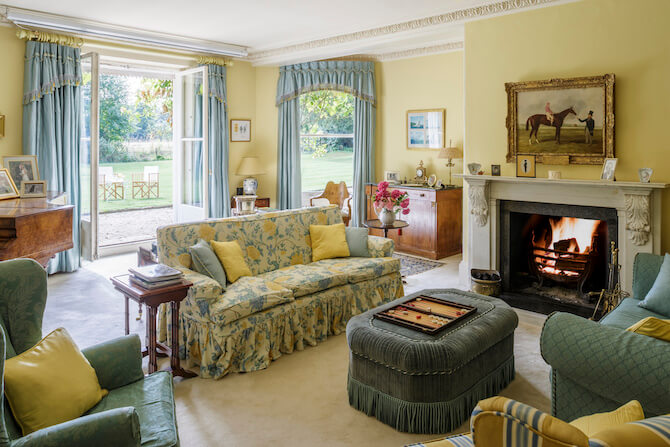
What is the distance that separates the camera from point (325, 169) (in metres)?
8.39

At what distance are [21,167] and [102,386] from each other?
4067 millimetres

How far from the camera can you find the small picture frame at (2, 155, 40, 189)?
5.23m

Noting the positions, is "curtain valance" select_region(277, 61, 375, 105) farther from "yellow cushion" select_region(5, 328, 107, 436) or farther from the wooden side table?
"yellow cushion" select_region(5, 328, 107, 436)

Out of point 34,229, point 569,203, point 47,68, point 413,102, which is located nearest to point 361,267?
point 569,203

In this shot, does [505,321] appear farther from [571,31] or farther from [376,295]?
[571,31]

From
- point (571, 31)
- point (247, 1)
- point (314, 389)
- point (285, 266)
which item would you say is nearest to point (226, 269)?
point (285, 266)

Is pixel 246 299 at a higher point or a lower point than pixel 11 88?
lower

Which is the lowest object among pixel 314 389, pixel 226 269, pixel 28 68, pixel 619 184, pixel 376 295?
pixel 314 389

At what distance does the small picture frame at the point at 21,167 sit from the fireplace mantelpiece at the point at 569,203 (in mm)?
4531

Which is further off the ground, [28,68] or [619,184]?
[28,68]

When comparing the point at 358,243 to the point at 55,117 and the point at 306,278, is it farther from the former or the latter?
the point at 55,117

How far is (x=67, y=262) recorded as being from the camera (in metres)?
5.98

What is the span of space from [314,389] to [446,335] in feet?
3.10

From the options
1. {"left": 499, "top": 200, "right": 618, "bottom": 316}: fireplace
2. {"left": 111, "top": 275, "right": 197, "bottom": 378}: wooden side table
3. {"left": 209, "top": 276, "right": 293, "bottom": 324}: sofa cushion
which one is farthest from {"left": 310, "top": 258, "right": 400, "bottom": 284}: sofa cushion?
{"left": 111, "top": 275, "right": 197, "bottom": 378}: wooden side table
